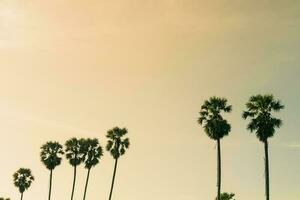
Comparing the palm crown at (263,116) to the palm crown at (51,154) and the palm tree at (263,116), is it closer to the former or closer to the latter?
the palm tree at (263,116)

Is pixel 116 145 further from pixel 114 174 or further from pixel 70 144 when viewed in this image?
pixel 70 144

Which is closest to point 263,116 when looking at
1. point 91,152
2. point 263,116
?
point 263,116

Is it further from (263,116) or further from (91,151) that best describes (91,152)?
(263,116)

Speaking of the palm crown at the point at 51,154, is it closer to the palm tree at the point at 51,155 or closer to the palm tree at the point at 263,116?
the palm tree at the point at 51,155

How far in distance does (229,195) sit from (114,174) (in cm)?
1916

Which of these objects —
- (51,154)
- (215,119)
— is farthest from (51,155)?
(215,119)

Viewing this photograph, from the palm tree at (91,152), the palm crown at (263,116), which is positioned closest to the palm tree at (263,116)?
the palm crown at (263,116)

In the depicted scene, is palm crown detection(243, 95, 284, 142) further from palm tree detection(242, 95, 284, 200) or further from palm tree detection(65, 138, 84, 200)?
palm tree detection(65, 138, 84, 200)

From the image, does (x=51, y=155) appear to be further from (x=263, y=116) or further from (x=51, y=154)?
(x=263, y=116)

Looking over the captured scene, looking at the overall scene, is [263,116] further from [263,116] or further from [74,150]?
[74,150]

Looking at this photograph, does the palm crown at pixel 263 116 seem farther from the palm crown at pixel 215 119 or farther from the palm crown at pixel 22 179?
the palm crown at pixel 22 179

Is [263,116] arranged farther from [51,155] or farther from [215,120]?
[51,155]

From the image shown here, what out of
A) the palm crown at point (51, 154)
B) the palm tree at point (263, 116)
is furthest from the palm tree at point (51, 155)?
the palm tree at point (263, 116)

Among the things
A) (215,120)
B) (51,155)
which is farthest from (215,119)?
(51,155)
